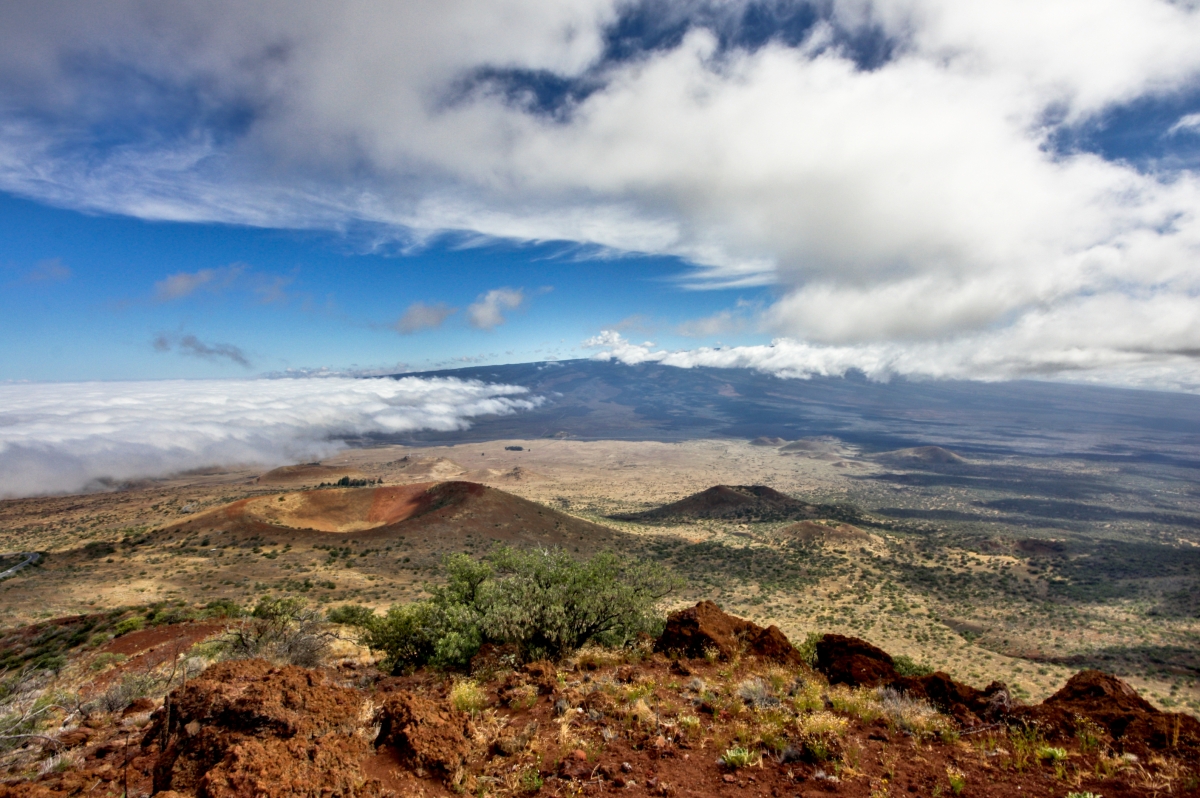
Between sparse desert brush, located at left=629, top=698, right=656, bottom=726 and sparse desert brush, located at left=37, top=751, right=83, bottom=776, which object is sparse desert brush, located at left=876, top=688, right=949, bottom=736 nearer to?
sparse desert brush, located at left=629, top=698, right=656, bottom=726

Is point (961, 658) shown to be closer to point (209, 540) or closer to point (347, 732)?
point (347, 732)

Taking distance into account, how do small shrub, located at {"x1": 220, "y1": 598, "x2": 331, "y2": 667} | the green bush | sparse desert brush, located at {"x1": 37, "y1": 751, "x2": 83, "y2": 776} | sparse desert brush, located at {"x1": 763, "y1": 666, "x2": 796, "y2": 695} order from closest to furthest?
sparse desert brush, located at {"x1": 37, "y1": 751, "x2": 83, "y2": 776}
sparse desert brush, located at {"x1": 763, "y1": 666, "x2": 796, "y2": 695}
the green bush
small shrub, located at {"x1": 220, "y1": 598, "x2": 331, "y2": 667}

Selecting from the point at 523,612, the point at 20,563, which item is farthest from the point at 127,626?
the point at 20,563

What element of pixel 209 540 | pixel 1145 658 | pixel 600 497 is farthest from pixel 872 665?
pixel 600 497

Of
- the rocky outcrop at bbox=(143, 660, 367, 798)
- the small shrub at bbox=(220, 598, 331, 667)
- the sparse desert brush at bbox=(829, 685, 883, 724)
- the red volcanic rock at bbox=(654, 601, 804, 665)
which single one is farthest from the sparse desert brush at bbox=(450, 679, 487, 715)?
the sparse desert brush at bbox=(829, 685, 883, 724)

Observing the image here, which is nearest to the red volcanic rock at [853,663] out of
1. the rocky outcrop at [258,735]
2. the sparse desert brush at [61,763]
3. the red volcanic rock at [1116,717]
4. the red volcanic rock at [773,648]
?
the red volcanic rock at [773,648]

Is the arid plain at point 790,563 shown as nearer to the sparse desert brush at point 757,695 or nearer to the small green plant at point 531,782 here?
the sparse desert brush at point 757,695
